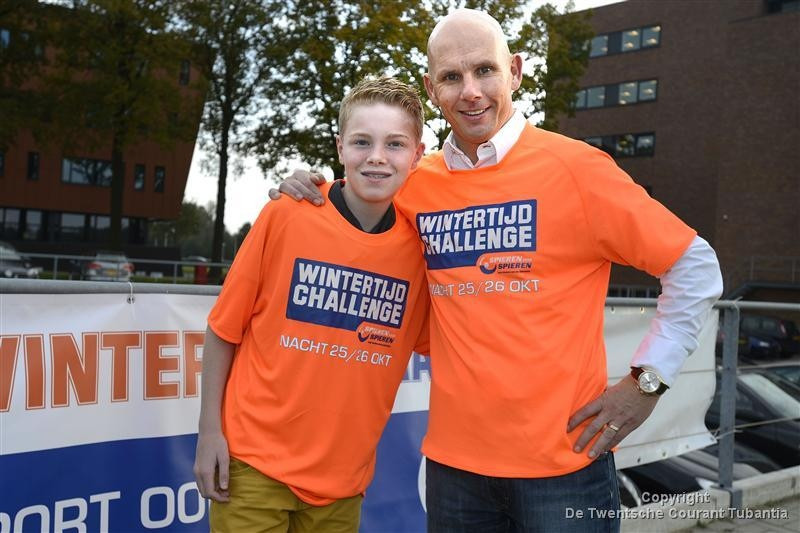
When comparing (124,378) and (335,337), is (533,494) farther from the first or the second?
(124,378)

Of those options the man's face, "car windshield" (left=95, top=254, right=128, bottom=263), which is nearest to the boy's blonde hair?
the man's face

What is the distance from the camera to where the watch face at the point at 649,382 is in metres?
2.14

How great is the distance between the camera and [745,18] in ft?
106

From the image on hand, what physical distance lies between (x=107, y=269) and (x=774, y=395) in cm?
2103

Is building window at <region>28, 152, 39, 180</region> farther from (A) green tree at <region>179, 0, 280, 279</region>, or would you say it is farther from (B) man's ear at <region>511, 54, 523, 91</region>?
(B) man's ear at <region>511, 54, 523, 91</region>

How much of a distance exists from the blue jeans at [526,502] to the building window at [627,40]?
3818 centimetres

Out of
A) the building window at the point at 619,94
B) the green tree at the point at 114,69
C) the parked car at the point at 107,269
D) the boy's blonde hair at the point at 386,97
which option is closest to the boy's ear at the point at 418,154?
the boy's blonde hair at the point at 386,97

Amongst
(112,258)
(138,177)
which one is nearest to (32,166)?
(138,177)

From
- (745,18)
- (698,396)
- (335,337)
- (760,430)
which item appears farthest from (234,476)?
(745,18)

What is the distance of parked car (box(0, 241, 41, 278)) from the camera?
79.3 feet

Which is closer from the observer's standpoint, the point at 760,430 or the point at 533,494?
the point at 533,494

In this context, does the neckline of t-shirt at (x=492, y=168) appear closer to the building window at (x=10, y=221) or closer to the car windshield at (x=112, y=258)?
the car windshield at (x=112, y=258)

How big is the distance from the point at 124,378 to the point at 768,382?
610 centimetres

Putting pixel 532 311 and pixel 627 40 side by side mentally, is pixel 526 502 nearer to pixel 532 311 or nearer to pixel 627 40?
pixel 532 311
